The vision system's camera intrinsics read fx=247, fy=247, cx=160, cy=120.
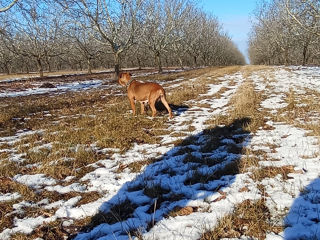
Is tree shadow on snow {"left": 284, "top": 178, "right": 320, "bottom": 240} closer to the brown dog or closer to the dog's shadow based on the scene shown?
the brown dog

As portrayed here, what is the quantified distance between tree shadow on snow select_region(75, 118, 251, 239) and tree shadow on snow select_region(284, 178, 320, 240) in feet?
2.71

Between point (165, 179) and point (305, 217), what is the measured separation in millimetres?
1696

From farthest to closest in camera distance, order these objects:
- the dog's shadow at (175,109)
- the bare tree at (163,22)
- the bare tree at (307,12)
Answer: the bare tree at (163,22), the bare tree at (307,12), the dog's shadow at (175,109)

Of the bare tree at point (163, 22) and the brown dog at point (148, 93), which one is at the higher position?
the bare tree at point (163, 22)

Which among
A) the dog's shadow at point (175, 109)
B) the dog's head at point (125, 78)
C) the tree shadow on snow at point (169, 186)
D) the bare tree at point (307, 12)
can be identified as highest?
the bare tree at point (307, 12)

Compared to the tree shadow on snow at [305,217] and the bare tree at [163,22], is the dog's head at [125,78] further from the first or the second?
the bare tree at [163,22]

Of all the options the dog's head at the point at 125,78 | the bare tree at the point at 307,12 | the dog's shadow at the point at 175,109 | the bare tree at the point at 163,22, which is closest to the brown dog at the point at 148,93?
the dog's head at the point at 125,78

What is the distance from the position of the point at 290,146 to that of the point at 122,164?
2.94 metres

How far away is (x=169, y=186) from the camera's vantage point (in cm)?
323

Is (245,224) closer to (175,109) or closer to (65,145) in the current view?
(65,145)

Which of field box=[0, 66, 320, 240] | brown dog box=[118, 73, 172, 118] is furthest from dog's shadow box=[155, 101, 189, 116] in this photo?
field box=[0, 66, 320, 240]

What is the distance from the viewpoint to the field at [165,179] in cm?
243

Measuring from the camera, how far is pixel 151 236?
7.52 ft

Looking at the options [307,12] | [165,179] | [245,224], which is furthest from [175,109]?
[307,12]
